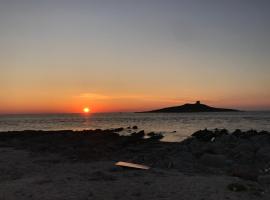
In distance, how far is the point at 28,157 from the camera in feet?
58.4

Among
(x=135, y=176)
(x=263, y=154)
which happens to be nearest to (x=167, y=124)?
(x=263, y=154)

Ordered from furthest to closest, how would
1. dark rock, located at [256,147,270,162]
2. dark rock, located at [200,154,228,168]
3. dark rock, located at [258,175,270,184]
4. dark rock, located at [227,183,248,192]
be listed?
dark rock, located at [256,147,270,162]
dark rock, located at [200,154,228,168]
dark rock, located at [258,175,270,184]
dark rock, located at [227,183,248,192]

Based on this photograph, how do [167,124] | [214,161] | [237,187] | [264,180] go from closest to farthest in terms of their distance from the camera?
[237,187] < [264,180] < [214,161] < [167,124]

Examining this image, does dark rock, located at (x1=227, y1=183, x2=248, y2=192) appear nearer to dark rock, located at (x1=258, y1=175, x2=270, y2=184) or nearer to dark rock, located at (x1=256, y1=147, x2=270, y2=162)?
dark rock, located at (x1=258, y1=175, x2=270, y2=184)

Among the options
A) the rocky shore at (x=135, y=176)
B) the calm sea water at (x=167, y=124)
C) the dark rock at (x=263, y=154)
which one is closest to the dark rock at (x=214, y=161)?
the rocky shore at (x=135, y=176)

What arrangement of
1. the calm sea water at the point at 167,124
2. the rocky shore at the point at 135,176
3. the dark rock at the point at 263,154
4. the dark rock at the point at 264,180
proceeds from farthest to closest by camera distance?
the calm sea water at the point at 167,124, the dark rock at the point at 263,154, the dark rock at the point at 264,180, the rocky shore at the point at 135,176

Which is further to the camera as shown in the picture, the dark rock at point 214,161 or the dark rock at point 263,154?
the dark rock at point 263,154

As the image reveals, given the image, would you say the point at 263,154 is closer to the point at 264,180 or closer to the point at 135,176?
the point at 264,180

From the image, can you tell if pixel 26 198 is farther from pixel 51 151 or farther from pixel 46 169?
pixel 51 151

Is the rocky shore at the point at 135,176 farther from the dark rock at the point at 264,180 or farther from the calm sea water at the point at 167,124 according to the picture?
the calm sea water at the point at 167,124

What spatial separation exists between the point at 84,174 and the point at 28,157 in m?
6.40

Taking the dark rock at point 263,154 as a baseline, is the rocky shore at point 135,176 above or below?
below

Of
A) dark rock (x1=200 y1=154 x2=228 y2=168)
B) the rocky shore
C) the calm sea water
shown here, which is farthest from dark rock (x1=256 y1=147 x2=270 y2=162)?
the calm sea water

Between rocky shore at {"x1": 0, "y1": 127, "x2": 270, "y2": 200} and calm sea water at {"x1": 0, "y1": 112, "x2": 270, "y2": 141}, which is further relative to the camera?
calm sea water at {"x1": 0, "y1": 112, "x2": 270, "y2": 141}
